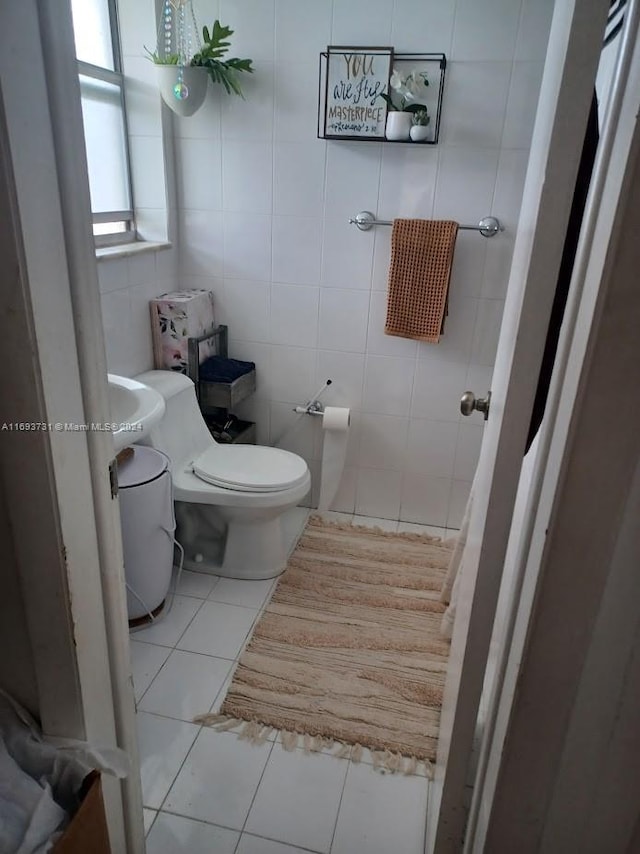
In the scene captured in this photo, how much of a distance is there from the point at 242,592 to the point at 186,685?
0.45 metres

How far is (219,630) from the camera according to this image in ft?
6.23

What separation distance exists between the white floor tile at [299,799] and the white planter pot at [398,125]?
1.95 meters

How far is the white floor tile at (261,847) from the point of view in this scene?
4.13 ft

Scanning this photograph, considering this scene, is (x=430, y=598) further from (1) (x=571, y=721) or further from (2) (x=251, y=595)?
(1) (x=571, y=721)

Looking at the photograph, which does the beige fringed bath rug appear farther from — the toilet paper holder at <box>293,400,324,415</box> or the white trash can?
the toilet paper holder at <box>293,400,324,415</box>

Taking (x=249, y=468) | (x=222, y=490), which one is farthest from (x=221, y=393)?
(x=222, y=490)

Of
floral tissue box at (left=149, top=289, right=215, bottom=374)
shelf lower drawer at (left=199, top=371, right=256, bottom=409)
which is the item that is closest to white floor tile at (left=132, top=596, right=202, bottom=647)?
shelf lower drawer at (left=199, top=371, right=256, bottom=409)

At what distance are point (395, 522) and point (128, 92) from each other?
206cm

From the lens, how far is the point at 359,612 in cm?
202

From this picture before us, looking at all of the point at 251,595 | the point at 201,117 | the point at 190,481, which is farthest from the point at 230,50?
the point at 251,595

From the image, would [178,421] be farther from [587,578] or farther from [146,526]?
[587,578]

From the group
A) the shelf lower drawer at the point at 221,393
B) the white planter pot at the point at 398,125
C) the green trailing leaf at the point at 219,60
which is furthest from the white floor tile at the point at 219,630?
the green trailing leaf at the point at 219,60

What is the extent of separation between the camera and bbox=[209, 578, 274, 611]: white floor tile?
204 cm

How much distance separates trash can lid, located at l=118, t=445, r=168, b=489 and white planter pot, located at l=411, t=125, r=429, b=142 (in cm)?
138
